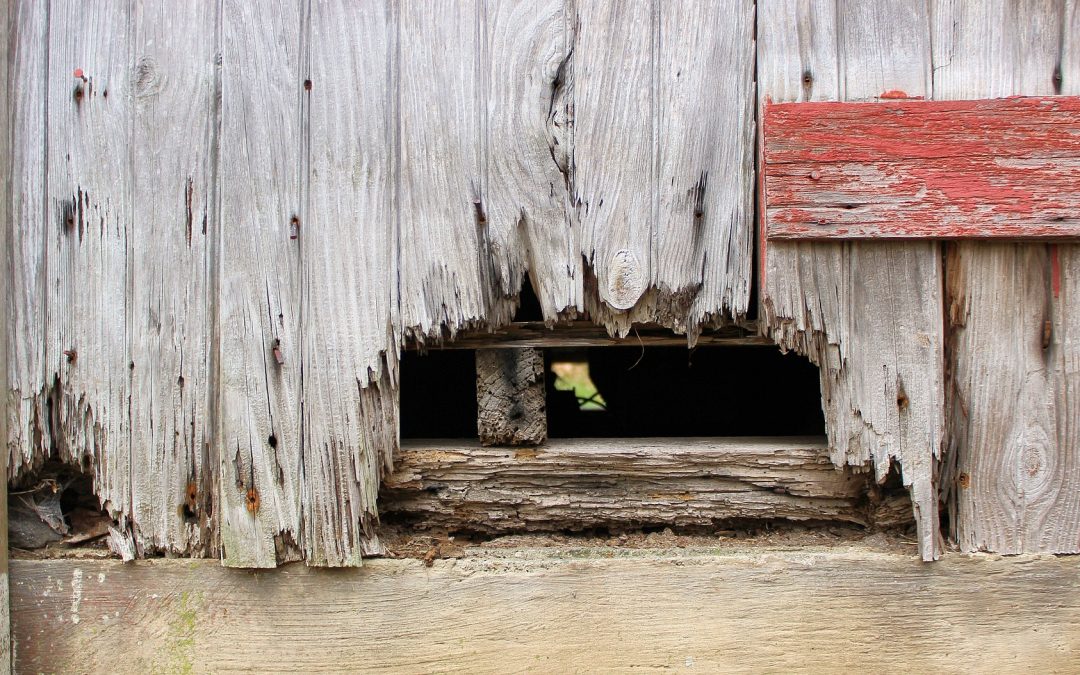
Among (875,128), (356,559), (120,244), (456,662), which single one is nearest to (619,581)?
(456,662)

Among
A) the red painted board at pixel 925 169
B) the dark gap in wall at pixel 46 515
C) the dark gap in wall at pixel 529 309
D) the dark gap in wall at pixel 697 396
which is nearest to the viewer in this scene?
the red painted board at pixel 925 169

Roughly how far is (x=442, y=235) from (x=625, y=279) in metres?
0.39

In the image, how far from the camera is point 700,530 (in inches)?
65.1

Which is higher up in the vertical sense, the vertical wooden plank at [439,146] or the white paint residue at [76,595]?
the vertical wooden plank at [439,146]

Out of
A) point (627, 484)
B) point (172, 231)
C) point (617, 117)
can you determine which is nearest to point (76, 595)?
point (172, 231)

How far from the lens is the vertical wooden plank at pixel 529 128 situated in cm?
150

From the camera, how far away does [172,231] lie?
155cm

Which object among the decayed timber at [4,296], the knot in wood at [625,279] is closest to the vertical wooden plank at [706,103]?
the knot in wood at [625,279]

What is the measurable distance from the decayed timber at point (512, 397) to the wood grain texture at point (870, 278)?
0.50 m

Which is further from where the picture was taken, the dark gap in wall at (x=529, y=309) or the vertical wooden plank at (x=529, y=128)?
the dark gap in wall at (x=529, y=309)

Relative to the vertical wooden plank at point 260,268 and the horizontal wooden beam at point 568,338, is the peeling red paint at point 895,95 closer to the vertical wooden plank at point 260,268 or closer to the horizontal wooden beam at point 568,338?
the horizontal wooden beam at point 568,338

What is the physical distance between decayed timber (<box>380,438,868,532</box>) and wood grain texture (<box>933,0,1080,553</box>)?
0.82ft

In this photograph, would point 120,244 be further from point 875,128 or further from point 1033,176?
point 1033,176

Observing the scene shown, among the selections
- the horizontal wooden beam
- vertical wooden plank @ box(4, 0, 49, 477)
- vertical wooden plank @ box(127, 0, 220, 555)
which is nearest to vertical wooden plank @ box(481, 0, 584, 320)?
the horizontal wooden beam
